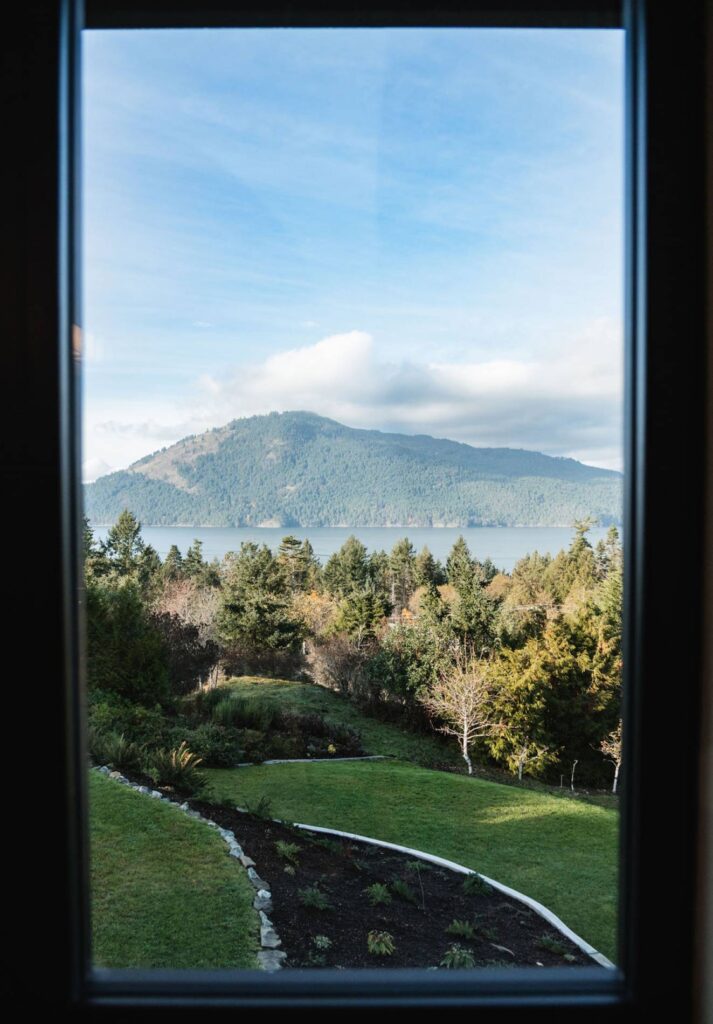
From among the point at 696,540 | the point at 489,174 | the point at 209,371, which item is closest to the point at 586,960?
the point at 696,540

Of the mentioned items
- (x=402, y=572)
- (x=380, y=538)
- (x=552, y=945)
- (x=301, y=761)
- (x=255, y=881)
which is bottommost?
(x=552, y=945)

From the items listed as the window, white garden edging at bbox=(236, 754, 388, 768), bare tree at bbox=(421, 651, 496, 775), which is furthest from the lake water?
the window

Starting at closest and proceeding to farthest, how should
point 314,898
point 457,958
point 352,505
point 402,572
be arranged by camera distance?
point 457,958
point 314,898
point 352,505
point 402,572

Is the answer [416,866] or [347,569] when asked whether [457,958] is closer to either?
[416,866]

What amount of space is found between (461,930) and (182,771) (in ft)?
3.09

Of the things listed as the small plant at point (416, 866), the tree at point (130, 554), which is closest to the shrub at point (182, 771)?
the tree at point (130, 554)

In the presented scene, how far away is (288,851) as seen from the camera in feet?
6.15

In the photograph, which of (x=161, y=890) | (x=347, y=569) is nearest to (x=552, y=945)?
(x=161, y=890)

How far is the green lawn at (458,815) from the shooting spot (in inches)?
77.2

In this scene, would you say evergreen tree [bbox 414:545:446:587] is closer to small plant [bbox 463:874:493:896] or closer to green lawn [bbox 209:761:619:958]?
green lawn [bbox 209:761:619:958]

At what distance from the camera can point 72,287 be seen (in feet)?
2.15

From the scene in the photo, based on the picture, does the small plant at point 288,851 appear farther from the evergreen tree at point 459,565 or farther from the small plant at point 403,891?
the evergreen tree at point 459,565

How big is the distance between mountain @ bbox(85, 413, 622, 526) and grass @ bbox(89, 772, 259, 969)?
79 centimetres

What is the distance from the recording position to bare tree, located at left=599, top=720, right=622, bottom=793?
189cm
